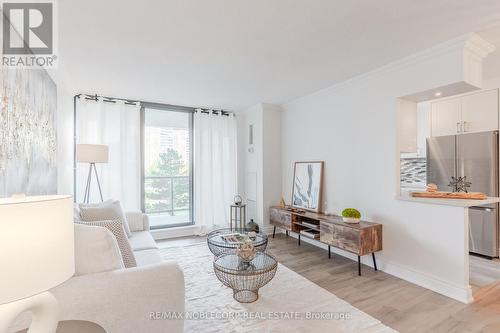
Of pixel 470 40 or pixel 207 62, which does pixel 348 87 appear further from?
pixel 207 62

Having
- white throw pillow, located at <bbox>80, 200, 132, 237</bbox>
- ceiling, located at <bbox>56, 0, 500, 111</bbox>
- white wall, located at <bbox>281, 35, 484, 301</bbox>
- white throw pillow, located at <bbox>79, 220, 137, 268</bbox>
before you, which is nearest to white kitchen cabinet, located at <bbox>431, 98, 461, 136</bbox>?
white wall, located at <bbox>281, 35, 484, 301</bbox>

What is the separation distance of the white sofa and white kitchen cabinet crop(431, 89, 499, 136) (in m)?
4.32

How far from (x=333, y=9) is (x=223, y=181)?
3.62m

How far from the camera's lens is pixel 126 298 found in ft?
4.38

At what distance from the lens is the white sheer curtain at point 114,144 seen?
3.91 m

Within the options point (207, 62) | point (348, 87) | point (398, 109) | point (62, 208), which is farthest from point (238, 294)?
point (348, 87)

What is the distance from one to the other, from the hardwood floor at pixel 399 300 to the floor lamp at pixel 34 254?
2295 millimetres

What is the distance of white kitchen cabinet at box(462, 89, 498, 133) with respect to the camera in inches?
134

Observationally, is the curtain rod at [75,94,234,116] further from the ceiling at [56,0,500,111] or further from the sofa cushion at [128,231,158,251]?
the sofa cushion at [128,231,158,251]

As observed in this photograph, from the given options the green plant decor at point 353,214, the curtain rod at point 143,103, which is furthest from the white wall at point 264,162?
the green plant decor at point 353,214

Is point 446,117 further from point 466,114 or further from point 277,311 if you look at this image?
point 277,311

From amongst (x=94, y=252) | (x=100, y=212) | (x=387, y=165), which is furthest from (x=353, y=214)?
(x=100, y=212)

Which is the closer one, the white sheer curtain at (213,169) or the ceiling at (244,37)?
the ceiling at (244,37)

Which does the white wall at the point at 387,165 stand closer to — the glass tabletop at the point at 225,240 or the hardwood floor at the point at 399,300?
the hardwood floor at the point at 399,300
